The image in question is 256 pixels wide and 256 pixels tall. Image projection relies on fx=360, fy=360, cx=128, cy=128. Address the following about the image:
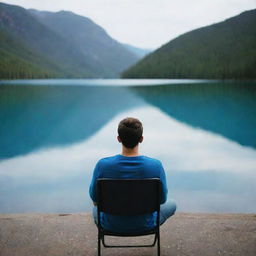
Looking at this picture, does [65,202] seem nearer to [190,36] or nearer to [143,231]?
[143,231]

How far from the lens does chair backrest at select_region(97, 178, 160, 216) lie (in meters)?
2.68

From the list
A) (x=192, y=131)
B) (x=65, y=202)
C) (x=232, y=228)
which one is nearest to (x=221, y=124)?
(x=192, y=131)

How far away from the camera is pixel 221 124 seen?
23.8 meters

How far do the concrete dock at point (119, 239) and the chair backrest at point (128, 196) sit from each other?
37.2 inches

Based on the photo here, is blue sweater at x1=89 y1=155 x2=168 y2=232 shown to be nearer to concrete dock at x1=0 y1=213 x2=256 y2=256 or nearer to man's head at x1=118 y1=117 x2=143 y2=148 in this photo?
man's head at x1=118 y1=117 x2=143 y2=148

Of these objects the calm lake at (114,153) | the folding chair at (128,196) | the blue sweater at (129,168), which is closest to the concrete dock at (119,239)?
the folding chair at (128,196)

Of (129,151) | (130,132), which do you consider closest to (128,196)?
(129,151)

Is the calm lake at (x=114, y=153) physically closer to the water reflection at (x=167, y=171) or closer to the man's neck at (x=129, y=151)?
the water reflection at (x=167, y=171)

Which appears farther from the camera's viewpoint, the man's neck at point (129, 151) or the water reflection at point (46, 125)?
the water reflection at point (46, 125)

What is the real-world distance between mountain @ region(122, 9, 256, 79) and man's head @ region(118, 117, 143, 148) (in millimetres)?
116796

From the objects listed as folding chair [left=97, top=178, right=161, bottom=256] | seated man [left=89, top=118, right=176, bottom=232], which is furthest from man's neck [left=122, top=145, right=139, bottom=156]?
folding chair [left=97, top=178, right=161, bottom=256]

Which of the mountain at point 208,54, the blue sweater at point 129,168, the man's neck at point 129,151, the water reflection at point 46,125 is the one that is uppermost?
the mountain at point 208,54

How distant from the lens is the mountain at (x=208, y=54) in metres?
129

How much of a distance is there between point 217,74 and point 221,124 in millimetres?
100974
